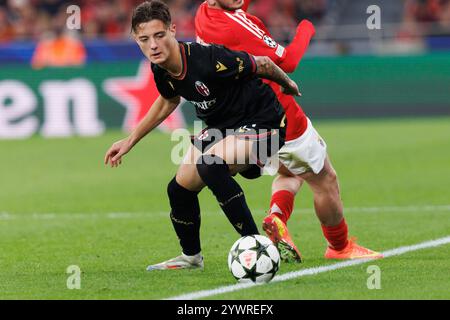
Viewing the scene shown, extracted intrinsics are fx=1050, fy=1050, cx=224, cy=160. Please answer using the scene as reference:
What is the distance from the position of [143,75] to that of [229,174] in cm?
1319

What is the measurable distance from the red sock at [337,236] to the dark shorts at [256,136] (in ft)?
3.55

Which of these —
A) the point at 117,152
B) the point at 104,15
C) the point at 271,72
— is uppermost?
the point at 104,15

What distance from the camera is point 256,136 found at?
6.90 metres

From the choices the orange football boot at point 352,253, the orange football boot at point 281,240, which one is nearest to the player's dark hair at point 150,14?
the orange football boot at point 281,240

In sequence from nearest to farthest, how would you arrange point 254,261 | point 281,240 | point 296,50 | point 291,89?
point 254,261
point 291,89
point 281,240
point 296,50

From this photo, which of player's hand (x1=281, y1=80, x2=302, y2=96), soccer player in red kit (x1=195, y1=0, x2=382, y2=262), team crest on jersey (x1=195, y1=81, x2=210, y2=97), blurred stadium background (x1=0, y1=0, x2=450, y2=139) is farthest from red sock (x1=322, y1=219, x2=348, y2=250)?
blurred stadium background (x1=0, y1=0, x2=450, y2=139)

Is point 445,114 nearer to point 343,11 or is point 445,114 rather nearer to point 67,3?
point 343,11

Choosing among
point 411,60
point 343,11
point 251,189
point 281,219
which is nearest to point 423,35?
point 411,60

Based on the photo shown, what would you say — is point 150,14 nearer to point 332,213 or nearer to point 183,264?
point 183,264

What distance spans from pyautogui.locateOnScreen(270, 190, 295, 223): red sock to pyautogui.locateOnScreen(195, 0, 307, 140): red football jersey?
0.62 m

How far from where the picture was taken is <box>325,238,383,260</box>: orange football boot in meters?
7.73

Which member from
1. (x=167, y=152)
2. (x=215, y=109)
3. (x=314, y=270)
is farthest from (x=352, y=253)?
(x=167, y=152)

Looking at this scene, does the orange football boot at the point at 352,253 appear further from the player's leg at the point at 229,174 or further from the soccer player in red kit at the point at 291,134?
the player's leg at the point at 229,174

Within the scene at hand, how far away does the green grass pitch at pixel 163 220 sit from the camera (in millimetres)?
6574
